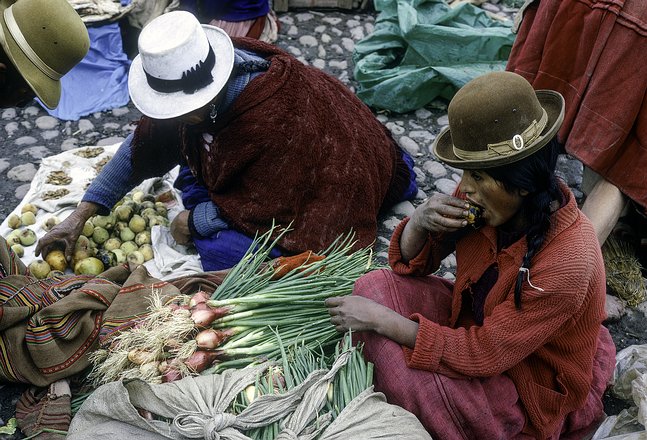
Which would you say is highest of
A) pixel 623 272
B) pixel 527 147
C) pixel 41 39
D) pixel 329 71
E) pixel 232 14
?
pixel 527 147

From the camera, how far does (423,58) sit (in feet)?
17.2

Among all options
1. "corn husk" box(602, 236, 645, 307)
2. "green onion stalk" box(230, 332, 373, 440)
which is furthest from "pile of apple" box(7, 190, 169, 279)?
"corn husk" box(602, 236, 645, 307)

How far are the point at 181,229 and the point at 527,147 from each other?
2231mm

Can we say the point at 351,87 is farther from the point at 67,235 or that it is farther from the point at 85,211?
the point at 67,235

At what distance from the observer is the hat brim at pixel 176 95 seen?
2996 millimetres

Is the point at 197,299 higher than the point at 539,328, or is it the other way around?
the point at 539,328

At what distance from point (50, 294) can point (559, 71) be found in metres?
2.87

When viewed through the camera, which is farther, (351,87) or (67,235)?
(351,87)

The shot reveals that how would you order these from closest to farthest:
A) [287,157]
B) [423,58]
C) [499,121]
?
[499,121] < [287,157] < [423,58]

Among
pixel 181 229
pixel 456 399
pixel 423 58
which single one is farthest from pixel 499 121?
pixel 423 58

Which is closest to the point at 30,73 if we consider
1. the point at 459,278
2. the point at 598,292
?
the point at 459,278

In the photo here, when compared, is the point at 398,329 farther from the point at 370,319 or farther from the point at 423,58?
the point at 423,58

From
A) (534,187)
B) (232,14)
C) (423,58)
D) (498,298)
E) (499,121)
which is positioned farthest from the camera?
(232,14)

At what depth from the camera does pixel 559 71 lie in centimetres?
355
